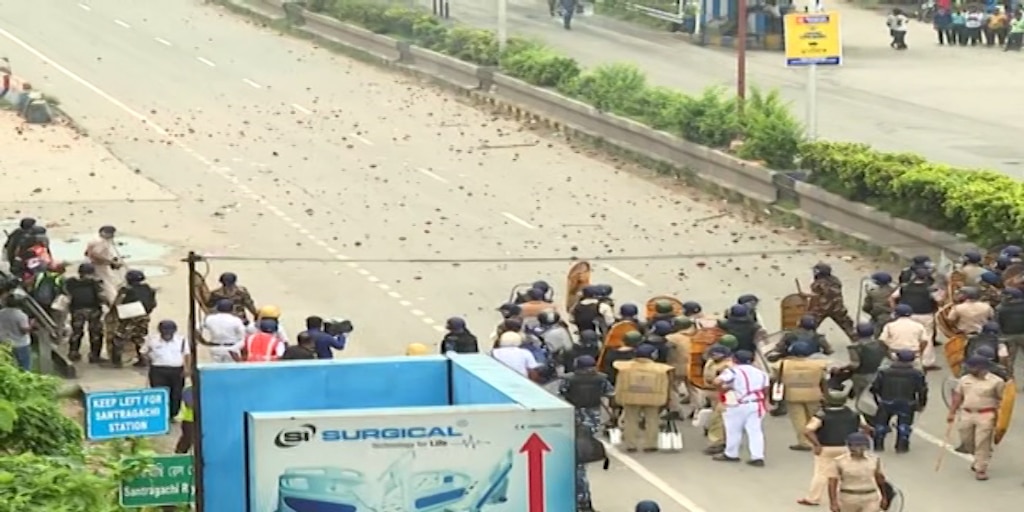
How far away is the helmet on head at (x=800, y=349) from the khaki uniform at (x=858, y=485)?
3692 mm

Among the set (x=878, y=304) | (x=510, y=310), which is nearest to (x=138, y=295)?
(x=510, y=310)

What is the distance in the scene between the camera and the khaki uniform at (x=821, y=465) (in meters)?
18.6

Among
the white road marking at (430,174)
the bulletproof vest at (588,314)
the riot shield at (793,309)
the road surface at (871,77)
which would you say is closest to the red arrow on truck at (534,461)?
the bulletproof vest at (588,314)

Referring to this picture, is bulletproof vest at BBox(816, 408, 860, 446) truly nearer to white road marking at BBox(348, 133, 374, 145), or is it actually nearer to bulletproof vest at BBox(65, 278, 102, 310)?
bulletproof vest at BBox(65, 278, 102, 310)

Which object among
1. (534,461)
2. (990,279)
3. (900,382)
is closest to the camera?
(534,461)

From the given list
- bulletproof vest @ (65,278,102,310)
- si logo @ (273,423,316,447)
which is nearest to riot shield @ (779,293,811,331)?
bulletproof vest @ (65,278,102,310)

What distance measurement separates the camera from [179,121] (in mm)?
42500

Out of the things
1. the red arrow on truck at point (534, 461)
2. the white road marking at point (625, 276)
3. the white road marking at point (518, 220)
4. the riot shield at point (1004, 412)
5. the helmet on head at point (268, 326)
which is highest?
the red arrow on truck at point (534, 461)

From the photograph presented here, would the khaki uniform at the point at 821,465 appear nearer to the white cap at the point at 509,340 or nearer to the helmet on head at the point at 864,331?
the helmet on head at the point at 864,331

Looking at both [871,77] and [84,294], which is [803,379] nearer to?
[84,294]

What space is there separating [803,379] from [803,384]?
47mm

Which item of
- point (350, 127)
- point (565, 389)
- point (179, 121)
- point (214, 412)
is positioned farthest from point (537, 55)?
point (214, 412)

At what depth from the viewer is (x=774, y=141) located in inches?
1358

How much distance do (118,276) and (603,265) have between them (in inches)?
273
